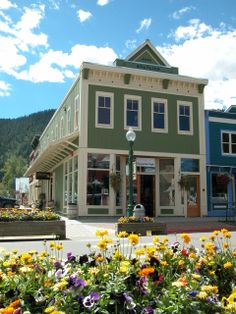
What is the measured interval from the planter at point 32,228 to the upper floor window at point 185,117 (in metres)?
13.5

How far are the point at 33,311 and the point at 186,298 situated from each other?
1.13 m

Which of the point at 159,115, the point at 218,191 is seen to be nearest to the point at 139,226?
the point at 159,115

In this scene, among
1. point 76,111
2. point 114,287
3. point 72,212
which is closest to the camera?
point 114,287

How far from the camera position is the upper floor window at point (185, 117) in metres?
25.6

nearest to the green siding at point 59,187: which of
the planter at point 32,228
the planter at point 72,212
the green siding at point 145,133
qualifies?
the planter at point 72,212

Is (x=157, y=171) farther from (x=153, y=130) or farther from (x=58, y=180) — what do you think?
(x=58, y=180)

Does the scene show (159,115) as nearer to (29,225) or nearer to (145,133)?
(145,133)

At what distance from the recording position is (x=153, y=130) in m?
24.7

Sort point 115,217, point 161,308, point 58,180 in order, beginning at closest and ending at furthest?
point 161,308 → point 115,217 → point 58,180

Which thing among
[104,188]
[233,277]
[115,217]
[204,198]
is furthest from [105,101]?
[233,277]

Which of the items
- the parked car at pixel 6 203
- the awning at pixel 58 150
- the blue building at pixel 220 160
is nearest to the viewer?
the awning at pixel 58 150

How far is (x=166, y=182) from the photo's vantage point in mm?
24984

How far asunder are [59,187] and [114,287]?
1099 inches

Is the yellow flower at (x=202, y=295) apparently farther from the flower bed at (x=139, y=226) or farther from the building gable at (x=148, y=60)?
the building gable at (x=148, y=60)
